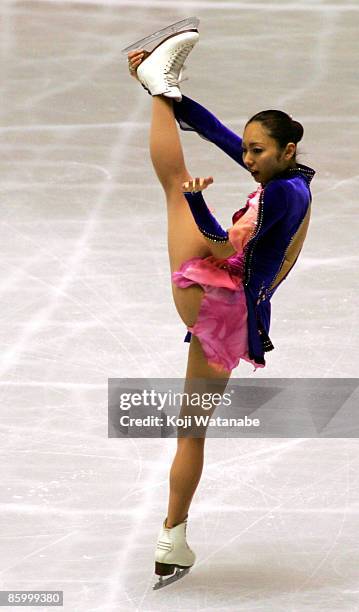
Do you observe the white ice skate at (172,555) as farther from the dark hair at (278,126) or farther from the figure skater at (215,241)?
the dark hair at (278,126)

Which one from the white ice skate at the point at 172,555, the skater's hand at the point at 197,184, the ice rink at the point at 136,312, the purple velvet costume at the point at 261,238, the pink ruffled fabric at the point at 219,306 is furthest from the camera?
the ice rink at the point at 136,312

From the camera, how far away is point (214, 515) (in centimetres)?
386

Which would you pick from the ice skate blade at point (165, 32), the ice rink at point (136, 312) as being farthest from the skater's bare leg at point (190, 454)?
the ice skate blade at point (165, 32)

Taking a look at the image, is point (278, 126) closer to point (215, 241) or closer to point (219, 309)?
point (215, 241)

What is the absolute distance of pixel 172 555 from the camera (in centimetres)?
347

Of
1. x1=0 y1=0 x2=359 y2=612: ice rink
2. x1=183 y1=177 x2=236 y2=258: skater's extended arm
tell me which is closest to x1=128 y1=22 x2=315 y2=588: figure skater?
x1=183 y1=177 x2=236 y2=258: skater's extended arm

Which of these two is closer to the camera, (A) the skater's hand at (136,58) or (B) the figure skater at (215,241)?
(B) the figure skater at (215,241)

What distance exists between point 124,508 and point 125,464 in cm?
28

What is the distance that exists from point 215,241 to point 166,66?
1.69ft

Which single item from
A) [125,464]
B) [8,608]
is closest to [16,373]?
[125,464]

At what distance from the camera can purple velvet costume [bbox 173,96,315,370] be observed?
3240 millimetres

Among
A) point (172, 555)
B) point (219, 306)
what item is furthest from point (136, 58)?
point (172, 555)

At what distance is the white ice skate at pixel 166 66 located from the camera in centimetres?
344

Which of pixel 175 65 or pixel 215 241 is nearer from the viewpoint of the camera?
pixel 215 241
